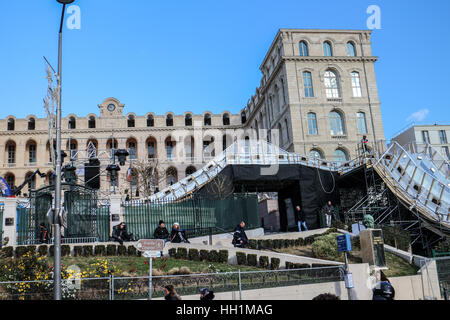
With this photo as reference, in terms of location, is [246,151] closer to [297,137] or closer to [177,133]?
[297,137]

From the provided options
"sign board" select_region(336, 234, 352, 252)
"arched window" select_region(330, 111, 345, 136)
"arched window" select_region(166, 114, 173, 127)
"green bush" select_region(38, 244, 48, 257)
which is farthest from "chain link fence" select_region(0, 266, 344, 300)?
"arched window" select_region(166, 114, 173, 127)

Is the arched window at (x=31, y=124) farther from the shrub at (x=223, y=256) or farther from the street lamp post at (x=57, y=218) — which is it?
the street lamp post at (x=57, y=218)

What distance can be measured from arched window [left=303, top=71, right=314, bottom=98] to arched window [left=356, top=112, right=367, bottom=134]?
222 inches

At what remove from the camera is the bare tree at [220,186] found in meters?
28.2

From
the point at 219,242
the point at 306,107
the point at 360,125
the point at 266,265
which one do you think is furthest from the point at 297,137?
the point at 266,265

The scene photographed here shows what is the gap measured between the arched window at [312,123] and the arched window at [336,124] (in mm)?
1830

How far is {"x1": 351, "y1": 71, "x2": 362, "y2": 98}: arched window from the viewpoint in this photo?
49.2 m

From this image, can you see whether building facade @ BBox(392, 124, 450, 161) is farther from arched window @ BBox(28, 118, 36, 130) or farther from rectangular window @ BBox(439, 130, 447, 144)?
arched window @ BBox(28, 118, 36, 130)

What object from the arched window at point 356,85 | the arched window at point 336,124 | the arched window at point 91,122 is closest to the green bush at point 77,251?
the arched window at point 336,124

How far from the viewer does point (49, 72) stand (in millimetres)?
14469

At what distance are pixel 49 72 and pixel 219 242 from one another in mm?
11981

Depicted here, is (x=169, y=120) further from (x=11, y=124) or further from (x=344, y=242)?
Answer: (x=344, y=242)

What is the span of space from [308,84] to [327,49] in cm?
516

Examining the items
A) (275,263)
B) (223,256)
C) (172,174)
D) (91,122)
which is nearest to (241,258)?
(223,256)
